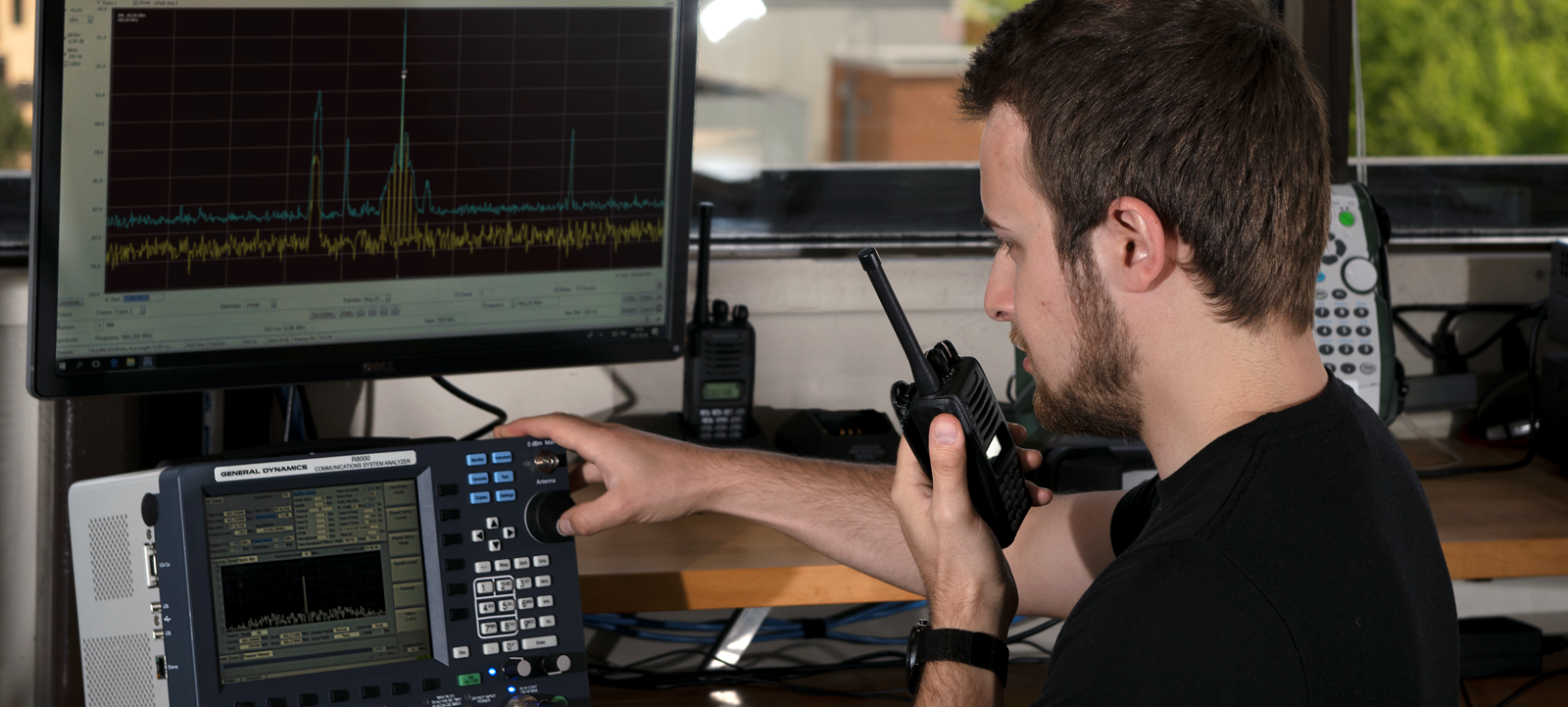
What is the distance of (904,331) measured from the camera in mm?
934

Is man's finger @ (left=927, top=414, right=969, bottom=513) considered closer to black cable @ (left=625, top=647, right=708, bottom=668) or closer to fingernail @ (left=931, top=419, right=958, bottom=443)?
fingernail @ (left=931, top=419, right=958, bottom=443)

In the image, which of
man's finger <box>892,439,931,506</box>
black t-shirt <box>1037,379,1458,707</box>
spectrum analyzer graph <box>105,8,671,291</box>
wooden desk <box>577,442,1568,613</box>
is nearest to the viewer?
black t-shirt <box>1037,379,1458,707</box>

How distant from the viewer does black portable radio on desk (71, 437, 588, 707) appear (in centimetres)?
91

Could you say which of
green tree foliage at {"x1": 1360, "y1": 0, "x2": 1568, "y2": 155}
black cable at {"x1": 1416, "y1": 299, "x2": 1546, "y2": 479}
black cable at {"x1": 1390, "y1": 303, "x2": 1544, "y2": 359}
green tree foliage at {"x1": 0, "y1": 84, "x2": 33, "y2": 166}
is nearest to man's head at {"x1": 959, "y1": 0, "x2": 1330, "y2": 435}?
black cable at {"x1": 1416, "y1": 299, "x2": 1546, "y2": 479}

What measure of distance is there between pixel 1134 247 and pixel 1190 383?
0.10m

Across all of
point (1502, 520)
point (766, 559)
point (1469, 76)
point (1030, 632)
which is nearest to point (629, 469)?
point (766, 559)

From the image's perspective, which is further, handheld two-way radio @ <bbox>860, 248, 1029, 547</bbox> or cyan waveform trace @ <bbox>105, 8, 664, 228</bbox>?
cyan waveform trace @ <bbox>105, 8, 664, 228</bbox>

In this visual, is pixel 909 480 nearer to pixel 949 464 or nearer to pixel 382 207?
pixel 949 464

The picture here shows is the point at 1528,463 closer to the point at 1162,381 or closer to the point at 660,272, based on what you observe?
the point at 1162,381

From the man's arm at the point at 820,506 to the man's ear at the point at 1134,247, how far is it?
0.38 m

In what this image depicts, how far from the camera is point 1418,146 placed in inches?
396

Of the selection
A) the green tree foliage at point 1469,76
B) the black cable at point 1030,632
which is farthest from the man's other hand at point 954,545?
the green tree foliage at point 1469,76

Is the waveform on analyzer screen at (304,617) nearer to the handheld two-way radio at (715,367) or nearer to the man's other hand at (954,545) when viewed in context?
the man's other hand at (954,545)

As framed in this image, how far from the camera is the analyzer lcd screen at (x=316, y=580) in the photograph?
36.1 inches
